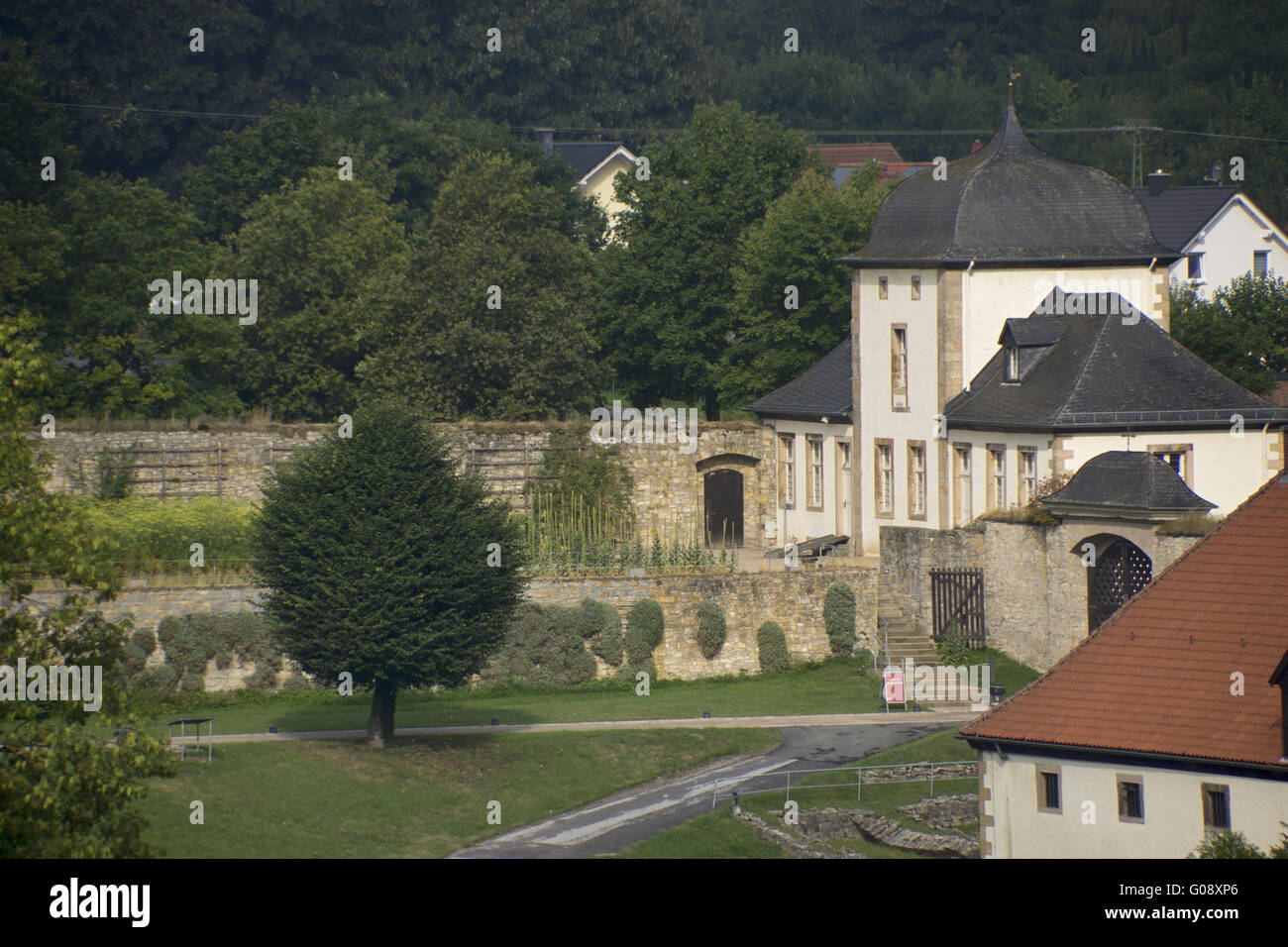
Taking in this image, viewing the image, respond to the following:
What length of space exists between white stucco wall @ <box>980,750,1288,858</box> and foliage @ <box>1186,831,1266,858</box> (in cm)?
30

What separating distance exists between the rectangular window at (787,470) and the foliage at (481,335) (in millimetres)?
6127

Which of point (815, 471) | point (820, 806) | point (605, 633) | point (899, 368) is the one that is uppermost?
point (899, 368)

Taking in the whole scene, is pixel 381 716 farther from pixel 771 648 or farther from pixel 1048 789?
pixel 1048 789

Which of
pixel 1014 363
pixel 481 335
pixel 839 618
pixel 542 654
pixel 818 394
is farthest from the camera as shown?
pixel 481 335

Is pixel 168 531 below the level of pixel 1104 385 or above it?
below

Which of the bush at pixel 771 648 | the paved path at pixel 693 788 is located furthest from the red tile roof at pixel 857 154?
the paved path at pixel 693 788

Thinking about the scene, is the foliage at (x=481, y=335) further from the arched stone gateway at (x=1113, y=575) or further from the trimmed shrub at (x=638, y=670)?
the arched stone gateway at (x=1113, y=575)

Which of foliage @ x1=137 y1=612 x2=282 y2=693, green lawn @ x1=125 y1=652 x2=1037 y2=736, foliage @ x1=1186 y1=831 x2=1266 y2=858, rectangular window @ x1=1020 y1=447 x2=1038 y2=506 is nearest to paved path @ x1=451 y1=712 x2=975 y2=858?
green lawn @ x1=125 y1=652 x2=1037 y2=736

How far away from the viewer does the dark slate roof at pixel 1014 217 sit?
42.0 metres

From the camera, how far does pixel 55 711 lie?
23422mm

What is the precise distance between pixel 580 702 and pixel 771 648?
191 inches

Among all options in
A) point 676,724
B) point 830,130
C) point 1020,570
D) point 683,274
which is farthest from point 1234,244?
point 830,130

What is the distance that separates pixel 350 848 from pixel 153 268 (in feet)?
97.9
